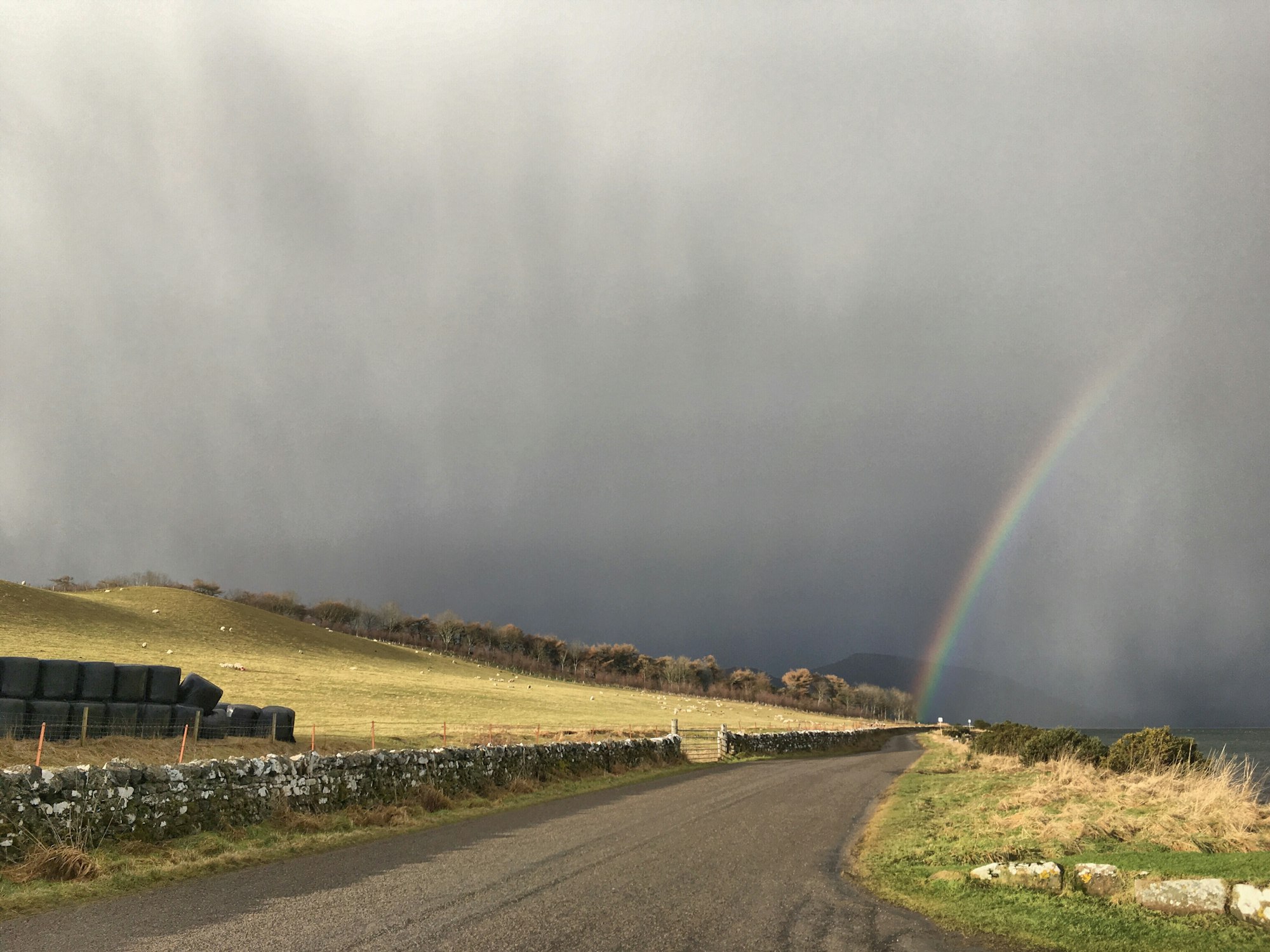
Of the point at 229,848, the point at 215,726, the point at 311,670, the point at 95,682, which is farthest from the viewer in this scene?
the point at 311,670

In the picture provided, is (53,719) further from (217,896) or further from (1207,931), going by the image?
(1207,931)

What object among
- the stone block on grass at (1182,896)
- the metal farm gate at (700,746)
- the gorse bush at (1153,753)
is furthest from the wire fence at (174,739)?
the gorse bush at (1153,753)

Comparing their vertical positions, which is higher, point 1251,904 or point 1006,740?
point 1251,904

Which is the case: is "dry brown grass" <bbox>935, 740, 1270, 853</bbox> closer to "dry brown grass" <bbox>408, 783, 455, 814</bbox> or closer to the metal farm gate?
"dry brown grass" <bbox>408, 783, 455, 814</bbox>

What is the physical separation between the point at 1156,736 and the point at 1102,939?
99.3 feet

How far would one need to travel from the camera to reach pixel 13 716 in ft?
80.1

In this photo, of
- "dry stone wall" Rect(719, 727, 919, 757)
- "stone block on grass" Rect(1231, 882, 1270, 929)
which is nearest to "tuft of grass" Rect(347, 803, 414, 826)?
"stone block on grass" Rect(1231, 882, 1270, 929)

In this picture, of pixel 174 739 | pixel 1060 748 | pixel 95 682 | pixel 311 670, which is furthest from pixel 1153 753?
pixel 311 670

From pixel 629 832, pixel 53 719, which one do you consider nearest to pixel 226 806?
pixel 629 832

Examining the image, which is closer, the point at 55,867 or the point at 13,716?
the point at 55,867

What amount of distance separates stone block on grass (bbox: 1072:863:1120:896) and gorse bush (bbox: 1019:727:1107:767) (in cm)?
2972

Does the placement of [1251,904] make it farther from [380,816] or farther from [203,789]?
[203,789]

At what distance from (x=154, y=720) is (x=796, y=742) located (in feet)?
157

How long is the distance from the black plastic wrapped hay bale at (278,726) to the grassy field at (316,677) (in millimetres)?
1656
